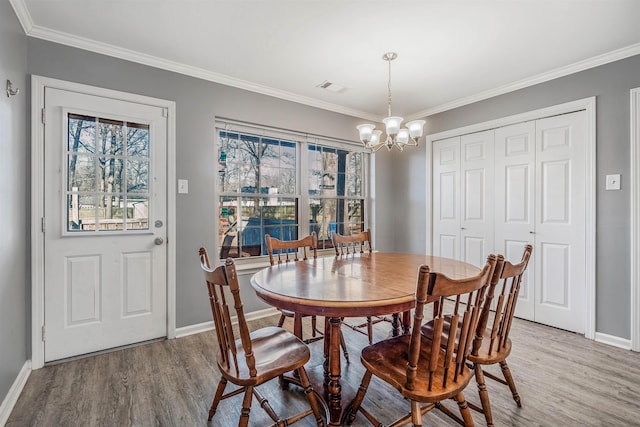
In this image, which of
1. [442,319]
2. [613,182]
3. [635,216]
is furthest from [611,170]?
[442,319]

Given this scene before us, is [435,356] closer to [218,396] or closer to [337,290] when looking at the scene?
[337,290]

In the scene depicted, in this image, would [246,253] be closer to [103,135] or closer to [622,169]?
[103,135]

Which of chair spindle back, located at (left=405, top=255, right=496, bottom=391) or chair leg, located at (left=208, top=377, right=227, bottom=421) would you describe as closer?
chair spindle back, located at (left=405, top=255, right=496, bottom=391)

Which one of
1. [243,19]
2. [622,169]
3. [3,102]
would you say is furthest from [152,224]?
[622,169]

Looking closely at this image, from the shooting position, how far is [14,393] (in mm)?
1879

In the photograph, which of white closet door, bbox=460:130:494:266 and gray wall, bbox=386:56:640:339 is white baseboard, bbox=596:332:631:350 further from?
white closet door, bbox=460:130:494:266

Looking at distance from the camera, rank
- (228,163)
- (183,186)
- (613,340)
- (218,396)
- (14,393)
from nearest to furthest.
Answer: (218,396) < (14,393) < (613,340) < (183,186) < (228,163)

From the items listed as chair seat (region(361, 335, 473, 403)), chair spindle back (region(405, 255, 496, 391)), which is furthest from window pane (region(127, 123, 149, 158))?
chair spindle back (region(405, 255, 496, 391))

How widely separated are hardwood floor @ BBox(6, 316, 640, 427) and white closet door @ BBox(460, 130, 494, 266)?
127cm

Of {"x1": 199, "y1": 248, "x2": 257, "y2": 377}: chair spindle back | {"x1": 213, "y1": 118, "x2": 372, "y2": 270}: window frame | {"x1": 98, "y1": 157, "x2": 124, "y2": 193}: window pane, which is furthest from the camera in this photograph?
{"x1": 213, "y1": 118, "x2": 372, "y2": 270}: window frame

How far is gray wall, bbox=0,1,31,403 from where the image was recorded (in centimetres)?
178

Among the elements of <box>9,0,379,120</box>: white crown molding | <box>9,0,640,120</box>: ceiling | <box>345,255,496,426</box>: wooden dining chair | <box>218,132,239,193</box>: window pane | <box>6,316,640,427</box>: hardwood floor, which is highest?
<box>9,0,640,120</box>: ceiling

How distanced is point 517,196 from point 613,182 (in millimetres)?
777

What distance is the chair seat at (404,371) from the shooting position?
124cm
